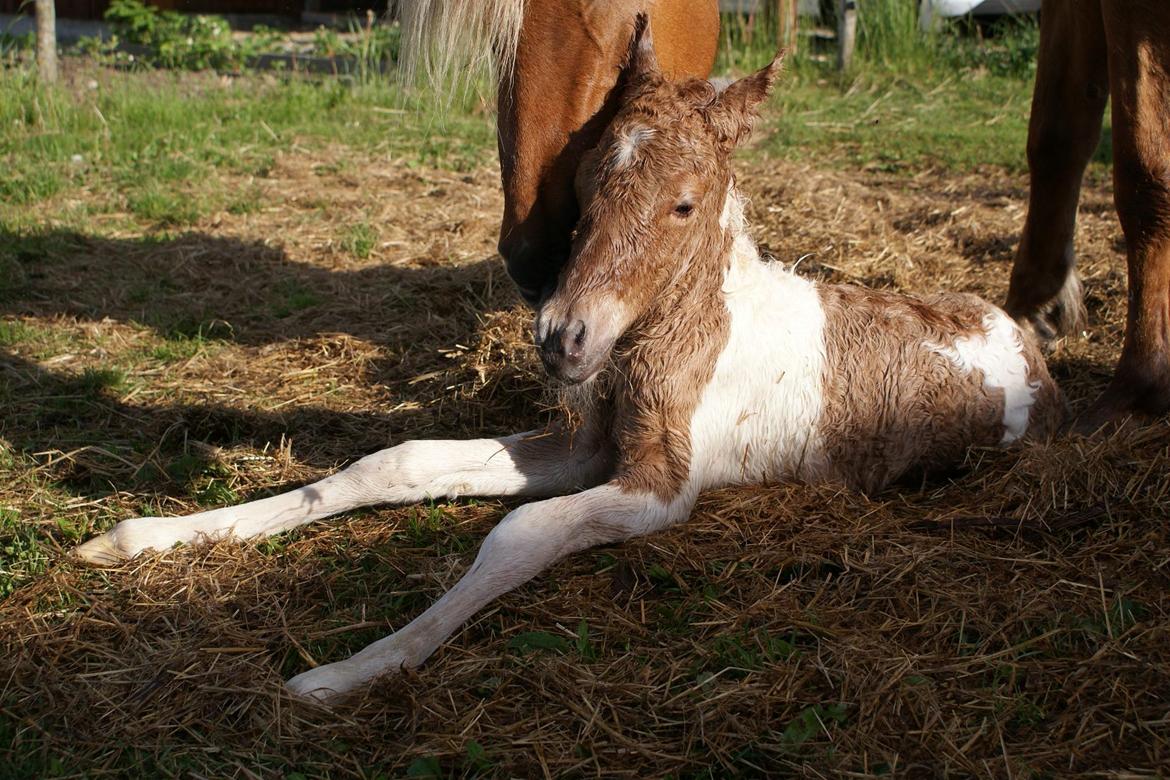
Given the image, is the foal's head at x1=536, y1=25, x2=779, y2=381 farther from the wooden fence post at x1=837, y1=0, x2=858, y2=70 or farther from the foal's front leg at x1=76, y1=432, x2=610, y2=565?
the wooden fence post at x1=837, y1=0, x2=858, y2=70

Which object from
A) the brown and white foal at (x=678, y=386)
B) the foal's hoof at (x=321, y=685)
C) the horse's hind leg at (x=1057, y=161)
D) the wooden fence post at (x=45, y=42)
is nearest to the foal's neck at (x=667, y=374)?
the brown and white foal at (x=678, y=386)

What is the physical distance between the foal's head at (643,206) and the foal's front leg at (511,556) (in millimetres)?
408

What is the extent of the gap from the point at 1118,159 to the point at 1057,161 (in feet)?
2.88

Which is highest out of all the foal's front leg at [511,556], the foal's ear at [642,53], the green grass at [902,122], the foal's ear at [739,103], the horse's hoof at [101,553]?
the foal's ear at [642,53]

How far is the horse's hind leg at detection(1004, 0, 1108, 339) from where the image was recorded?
4266 mm

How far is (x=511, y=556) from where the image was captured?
2.78 metres

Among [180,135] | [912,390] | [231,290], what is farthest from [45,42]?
[912,390]

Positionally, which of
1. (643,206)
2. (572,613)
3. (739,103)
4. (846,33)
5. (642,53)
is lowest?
(572,613)

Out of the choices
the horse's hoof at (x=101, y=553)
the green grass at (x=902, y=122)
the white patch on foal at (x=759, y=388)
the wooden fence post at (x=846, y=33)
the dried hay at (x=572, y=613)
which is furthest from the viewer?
the wooden fence post at (x=846, y=33)

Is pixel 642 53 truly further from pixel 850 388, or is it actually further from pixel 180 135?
pixel 180 135

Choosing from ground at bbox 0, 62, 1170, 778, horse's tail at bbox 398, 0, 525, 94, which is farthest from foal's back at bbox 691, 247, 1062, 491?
horse's tail at bbox 398, 0, 525, 94

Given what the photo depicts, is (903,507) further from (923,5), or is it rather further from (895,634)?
(923,5)

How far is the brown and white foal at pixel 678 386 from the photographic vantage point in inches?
110

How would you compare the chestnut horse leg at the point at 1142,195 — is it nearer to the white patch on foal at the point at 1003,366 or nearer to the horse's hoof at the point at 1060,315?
the white patch on foal at the point at 1003,366
